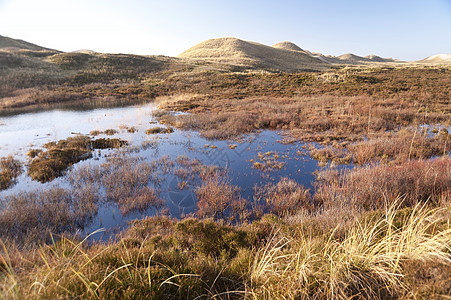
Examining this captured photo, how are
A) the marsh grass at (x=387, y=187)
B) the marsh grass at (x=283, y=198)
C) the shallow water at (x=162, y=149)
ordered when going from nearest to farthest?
the marsh grass at (x=387, y=187)
the marsh grass at (x=283, y=198)
the shallow water at (x=162, y=149)

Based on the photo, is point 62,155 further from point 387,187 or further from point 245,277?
point 387,187

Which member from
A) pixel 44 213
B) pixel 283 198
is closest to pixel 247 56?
pixel 283 198

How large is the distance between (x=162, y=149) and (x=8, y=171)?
6624mm

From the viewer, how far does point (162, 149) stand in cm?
1224

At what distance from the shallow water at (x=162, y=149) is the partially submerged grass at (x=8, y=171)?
1.07 ft

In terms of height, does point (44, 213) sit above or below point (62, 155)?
below

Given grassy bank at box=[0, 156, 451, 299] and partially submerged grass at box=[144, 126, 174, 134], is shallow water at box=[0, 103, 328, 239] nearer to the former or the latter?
partially submerged grass at box=[144, 126, 174, 134]

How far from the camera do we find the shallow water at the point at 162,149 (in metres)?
7.26

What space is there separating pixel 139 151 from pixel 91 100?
856 inches

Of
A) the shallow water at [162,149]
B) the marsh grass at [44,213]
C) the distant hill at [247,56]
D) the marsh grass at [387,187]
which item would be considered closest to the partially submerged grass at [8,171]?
the shallow water at [162,149]

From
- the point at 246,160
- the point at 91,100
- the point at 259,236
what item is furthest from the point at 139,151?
the point at 91,100

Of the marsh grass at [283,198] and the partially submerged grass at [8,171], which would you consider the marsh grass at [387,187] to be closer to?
the marsh grass at [283,198]

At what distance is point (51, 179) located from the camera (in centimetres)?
859

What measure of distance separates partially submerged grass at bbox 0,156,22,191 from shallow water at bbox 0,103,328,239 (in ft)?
1.07
